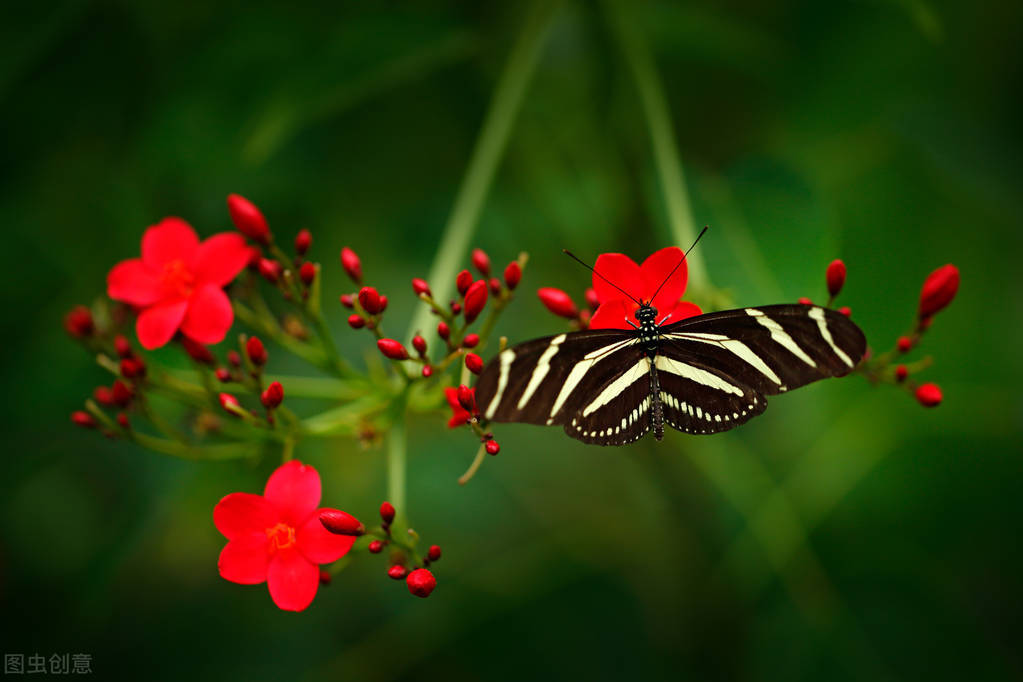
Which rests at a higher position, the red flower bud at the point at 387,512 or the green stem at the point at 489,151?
the green stem at the point at 489,151

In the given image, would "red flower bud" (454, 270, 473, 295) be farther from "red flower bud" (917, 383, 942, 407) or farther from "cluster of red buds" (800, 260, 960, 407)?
"red flower bud" (917, 383, 942, 407)

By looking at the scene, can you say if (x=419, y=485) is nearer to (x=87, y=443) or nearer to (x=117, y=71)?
(x=87, y=443)

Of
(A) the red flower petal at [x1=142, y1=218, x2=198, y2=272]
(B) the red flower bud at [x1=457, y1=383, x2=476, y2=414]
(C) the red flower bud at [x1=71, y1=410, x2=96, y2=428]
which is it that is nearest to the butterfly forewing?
(B) the red flower bud at [x1=457, y1=383, x2=476, y2=414]

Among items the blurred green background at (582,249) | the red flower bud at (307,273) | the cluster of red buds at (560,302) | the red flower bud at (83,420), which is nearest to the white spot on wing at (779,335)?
the cluster of red buds at (560,302)

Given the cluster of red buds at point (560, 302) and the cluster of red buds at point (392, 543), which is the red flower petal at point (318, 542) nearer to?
the cluster of red buds at point (392, 543)

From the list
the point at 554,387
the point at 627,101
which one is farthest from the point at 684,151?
the point at 554,387

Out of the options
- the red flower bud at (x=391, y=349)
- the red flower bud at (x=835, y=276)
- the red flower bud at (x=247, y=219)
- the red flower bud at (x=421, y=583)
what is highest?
the red flower bud at (x=247, y=219)
